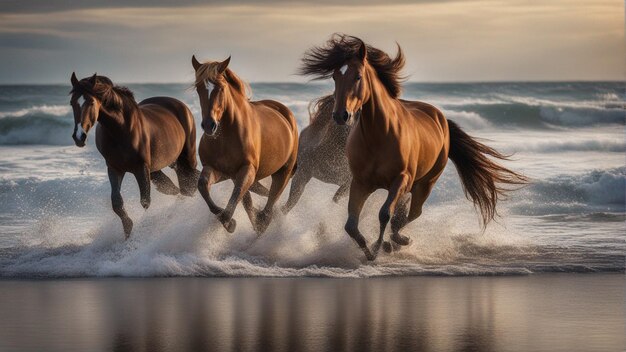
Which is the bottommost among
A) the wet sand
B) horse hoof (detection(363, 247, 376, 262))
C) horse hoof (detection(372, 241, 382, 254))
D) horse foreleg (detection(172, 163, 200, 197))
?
the wet sand

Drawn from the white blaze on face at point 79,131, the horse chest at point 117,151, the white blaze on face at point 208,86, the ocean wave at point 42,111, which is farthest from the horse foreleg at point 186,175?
the ocean wave at point 42,111

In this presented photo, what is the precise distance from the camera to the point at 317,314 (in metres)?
8.62

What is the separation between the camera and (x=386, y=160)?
34.7 ft

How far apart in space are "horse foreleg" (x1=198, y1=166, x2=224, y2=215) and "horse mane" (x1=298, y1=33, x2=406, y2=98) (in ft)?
3.69

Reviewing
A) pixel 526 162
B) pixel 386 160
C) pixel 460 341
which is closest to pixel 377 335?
pixel 460 341

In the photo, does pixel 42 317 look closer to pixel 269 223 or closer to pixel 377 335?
pixel 377 335

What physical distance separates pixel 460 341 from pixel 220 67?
401 cm

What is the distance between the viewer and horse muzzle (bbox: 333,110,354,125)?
9.80 m

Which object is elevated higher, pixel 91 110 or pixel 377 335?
pixel 91 110

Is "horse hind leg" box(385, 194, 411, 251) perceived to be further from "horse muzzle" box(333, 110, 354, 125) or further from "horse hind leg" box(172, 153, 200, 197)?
"horse hind leg" box(172, 153, 200, 197)

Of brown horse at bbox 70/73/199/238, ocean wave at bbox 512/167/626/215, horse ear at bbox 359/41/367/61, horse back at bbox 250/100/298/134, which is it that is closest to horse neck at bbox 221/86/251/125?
horse back at bbox 250/100/298/134

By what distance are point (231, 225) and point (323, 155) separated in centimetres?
150

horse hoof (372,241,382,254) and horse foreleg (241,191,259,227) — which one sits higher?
horse foreleg (241,191,259,227)

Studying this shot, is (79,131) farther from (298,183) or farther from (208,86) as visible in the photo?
(298,183)
